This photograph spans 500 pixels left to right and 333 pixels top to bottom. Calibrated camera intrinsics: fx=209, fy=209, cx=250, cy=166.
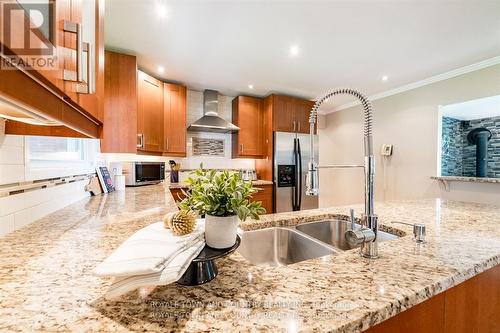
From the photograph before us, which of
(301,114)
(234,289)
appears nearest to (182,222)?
(234,289)

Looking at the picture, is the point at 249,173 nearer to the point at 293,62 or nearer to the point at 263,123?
the point at 263,123

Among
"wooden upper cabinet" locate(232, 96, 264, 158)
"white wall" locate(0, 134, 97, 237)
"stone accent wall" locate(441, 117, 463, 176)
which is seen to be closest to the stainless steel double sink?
"white wall" locate(0, 134, 97, 237)

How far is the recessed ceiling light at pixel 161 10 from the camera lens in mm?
1602

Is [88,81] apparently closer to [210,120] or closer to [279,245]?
[279,245]

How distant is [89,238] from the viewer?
0.80m

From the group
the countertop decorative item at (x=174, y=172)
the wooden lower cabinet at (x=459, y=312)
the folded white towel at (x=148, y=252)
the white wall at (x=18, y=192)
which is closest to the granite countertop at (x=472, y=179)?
the wooden lower cabinet at (x=459, y=312)

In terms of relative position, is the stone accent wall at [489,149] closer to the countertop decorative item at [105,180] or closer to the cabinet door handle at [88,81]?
the cabinet door handle at [88,81]

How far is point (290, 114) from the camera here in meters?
3.53

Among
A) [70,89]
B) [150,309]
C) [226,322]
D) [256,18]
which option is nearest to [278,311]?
[226,322]

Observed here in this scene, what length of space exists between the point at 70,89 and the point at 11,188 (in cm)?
70

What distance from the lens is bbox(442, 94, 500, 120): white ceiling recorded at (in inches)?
98.7

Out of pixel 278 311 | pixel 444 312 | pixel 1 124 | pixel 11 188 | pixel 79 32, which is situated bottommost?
pixel 444 312

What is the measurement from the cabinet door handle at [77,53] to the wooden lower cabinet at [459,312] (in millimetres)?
854

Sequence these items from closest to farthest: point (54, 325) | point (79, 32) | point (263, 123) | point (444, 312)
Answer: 1. point (54, 325)
2. point (79, 32)
3. point (444, 312)
4. point (263, 123)
